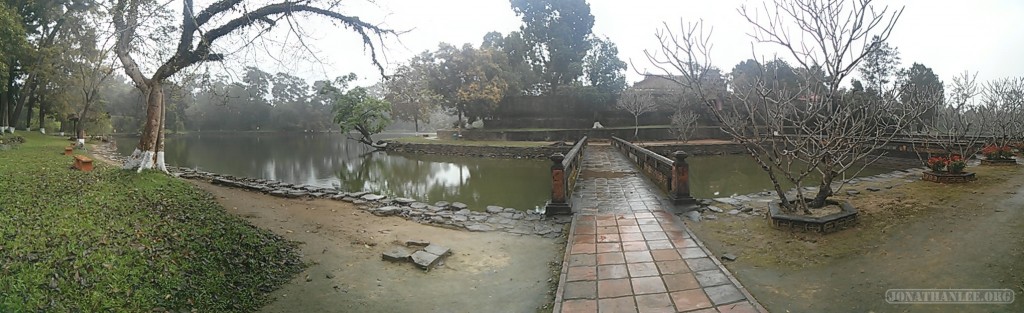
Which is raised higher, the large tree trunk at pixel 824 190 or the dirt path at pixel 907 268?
the large tree trunk at pixel 824 190

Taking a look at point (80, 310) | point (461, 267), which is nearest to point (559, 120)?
point (461, 267)

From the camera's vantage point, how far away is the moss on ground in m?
4.91

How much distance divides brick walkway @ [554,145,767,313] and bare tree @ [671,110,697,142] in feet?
68.1

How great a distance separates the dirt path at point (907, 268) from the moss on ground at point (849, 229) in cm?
6

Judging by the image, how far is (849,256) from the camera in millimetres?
4707

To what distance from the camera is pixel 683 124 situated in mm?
27859

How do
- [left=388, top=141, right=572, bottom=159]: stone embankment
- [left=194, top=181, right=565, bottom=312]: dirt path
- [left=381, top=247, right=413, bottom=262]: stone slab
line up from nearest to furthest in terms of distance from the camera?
1. [left=194, top=181, right=565, bottom=312]: dirt path
2. [left=381, top=247, right=413, bottom=262]: stone slab
3. [left=388, top=141, right=572, bottom=159]: stone embankment

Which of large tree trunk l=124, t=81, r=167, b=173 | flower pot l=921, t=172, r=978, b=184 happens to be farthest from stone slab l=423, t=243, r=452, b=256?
flower pot l=921, t=172, r=978, b=184

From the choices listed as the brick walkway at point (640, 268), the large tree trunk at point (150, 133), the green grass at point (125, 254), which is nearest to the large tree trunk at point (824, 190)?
the brick walkway at point (640, 268)

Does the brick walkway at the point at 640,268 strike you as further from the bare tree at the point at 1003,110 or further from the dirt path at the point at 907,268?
the bare tree at the point at 1003,110

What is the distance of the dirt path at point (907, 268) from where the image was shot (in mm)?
3678

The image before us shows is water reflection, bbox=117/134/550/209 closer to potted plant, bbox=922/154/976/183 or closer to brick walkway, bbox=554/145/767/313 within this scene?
brick walkway, bbox=554/145/767/313

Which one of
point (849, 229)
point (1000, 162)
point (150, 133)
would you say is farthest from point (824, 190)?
point (150, 133)

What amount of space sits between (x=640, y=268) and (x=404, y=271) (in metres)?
2.49
